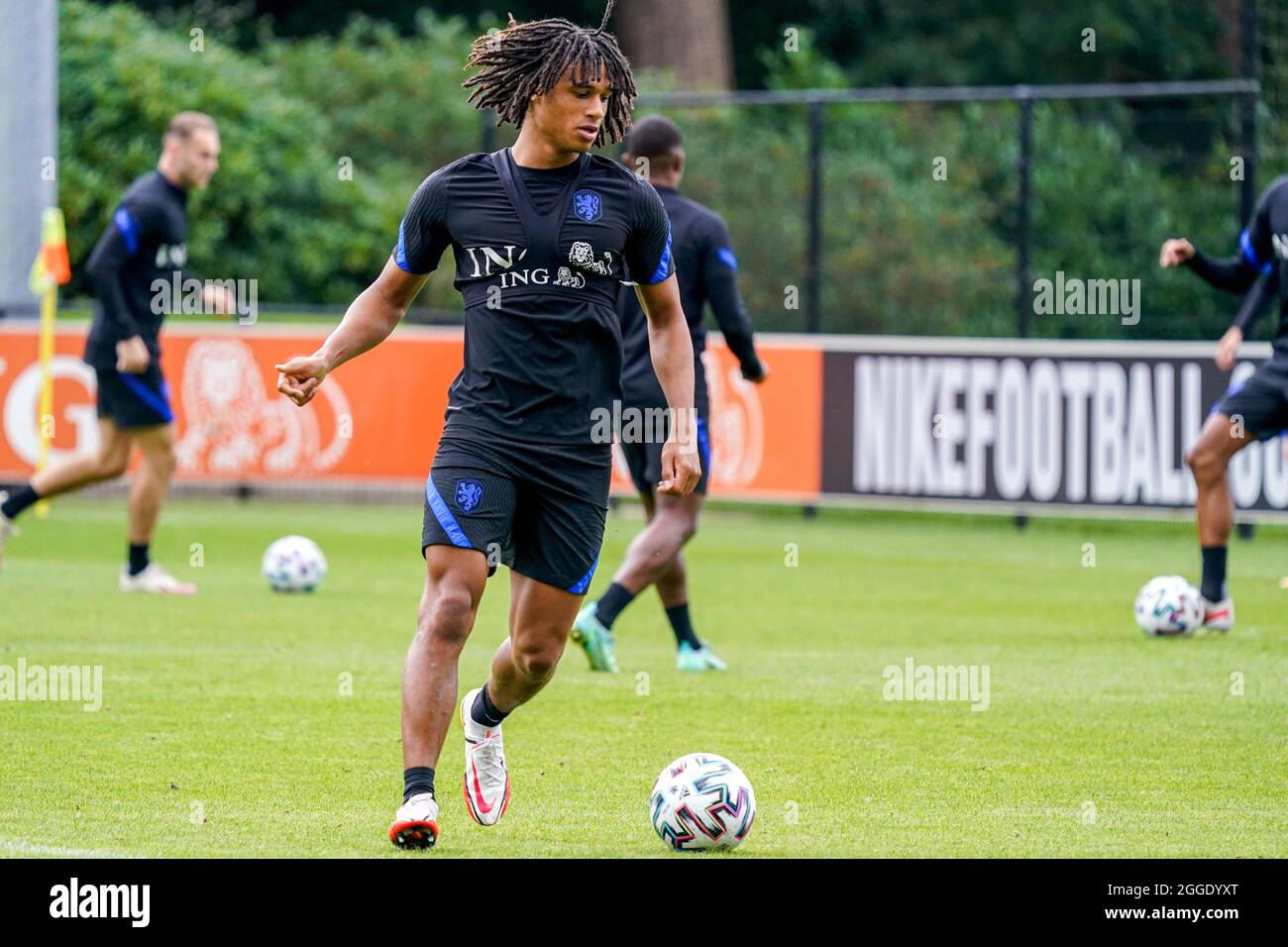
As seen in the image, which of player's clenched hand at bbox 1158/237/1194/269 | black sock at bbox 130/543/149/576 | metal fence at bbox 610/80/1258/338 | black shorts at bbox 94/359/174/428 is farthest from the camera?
metal fence at bbox 610/80/1258/338

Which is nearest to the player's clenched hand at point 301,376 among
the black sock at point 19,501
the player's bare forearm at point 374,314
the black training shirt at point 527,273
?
the player's bare forearm at point 374,314

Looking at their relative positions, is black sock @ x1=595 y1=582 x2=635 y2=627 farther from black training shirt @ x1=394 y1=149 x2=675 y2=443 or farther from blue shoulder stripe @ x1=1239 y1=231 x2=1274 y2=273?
blue shoulder stripe @ x1=1239 y1=231 x2=1274 y2=273

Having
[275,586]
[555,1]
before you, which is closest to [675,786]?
[275,586]

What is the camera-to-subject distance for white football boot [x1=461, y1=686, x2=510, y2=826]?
6.82 metres

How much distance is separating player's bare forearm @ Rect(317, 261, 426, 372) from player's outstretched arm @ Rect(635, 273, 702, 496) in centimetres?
73

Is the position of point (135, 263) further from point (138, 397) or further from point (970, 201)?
point (970, 201)

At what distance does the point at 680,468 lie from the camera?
692cm

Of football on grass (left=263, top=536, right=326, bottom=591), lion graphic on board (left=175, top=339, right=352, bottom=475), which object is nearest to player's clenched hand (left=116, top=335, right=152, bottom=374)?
football on grass (left=263, top=536, right=326, bottom=591)

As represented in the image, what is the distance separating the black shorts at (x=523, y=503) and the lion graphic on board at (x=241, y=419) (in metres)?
12.9

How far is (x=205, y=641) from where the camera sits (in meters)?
11.3

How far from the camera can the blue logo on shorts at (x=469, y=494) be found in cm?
660

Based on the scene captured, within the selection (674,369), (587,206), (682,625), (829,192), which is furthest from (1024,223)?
(587,206)

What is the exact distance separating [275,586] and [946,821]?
7.43 m

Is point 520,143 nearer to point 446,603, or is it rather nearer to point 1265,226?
point 446,603
